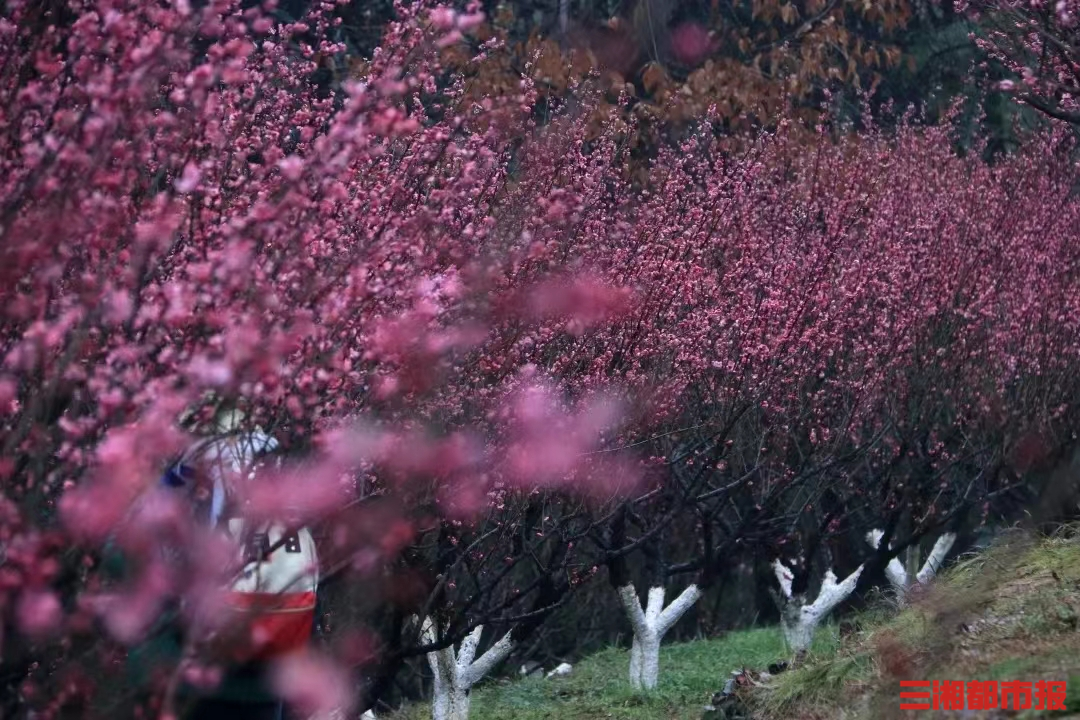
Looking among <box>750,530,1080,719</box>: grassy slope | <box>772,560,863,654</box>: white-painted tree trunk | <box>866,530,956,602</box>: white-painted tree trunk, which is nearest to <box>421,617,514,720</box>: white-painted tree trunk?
<box>750,530,1080,719</box>: grassy slope

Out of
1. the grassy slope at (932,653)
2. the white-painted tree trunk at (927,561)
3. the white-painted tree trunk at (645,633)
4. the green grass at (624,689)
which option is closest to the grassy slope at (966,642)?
the grassy slope at (932,653)

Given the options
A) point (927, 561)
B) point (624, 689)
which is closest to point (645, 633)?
point (624, 689)

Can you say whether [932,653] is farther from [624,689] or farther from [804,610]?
[804,610]

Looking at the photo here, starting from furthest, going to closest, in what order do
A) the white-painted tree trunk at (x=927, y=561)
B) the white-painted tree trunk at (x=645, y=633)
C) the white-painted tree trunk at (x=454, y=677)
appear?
1. the white-painted tree trunk at (x=927, y=561)
2. the white-painted tree trunk at (x=645, y=633)
3. the white-painted tree trunk at (x=454, y=677)

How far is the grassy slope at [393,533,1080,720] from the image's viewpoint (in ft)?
22.4

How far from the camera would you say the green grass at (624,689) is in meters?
10.7

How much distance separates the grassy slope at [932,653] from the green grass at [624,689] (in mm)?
21

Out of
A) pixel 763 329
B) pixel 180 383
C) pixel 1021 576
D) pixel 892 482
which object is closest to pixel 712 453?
pixel 763 329

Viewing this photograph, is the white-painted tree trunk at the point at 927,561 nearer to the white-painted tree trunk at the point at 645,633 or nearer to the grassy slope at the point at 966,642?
the white-painted tree trunk at the point at 645,633

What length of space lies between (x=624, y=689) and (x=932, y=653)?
15.6 feet

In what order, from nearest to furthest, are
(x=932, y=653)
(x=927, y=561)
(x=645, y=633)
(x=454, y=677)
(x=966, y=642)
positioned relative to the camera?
(x=932, y=653), (x=966, y=642), (x=454, y=677), (x=645, y=633), (x=927, y=561)

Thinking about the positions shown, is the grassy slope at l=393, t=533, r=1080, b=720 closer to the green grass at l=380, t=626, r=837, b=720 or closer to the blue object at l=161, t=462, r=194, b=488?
the green grass at l=380, t=626, r=837, b=720

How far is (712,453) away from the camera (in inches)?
377

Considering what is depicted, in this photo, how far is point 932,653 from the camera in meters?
7.18
